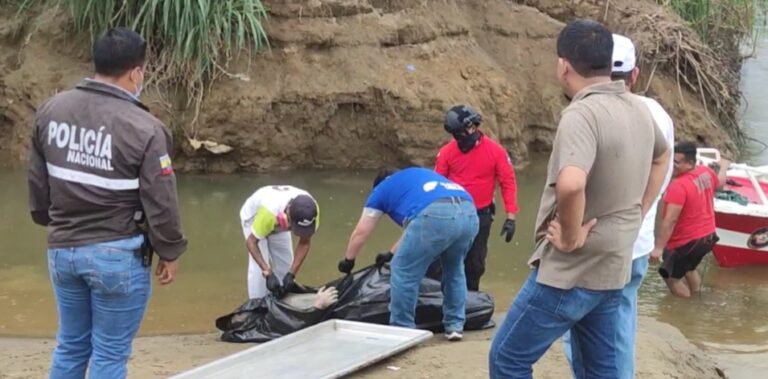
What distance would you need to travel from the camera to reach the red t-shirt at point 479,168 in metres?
7.09

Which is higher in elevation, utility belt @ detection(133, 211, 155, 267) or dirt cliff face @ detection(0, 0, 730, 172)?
utility belt @ detection(133, 211, 155, 267)

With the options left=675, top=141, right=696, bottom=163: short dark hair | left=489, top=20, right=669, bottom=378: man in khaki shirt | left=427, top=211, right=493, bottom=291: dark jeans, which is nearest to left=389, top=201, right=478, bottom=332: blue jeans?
left=427, top=211, right=493, bottom=291: dark jeans

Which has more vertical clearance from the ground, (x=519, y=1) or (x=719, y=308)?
(x=519, y=1)

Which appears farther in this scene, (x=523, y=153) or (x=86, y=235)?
(x=523, y=153)

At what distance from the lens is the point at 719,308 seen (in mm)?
8109

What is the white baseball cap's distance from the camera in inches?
158

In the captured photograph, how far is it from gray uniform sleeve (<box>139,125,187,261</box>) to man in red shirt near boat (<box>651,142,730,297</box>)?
447 centimetres

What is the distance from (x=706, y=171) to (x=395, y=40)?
5731mm

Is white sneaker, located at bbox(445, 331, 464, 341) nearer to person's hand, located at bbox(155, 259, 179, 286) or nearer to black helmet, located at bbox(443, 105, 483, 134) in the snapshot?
black helmet, located at bbox(443, 105, 483, 134)

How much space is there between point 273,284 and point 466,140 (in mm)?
1661

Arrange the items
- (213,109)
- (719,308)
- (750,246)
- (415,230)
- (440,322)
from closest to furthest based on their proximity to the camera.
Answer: (415,230), (440,322), (719,308), (750,246), (213,109)

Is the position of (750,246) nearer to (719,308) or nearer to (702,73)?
(719,308)

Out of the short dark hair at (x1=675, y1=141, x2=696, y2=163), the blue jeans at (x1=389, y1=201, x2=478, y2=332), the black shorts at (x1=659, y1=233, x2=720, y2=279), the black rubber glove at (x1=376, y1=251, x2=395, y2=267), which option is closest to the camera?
the blue jeans at (x1=389, y1=201, x2=478, y2=332)

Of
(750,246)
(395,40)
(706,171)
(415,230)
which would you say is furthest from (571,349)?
(395,40)
